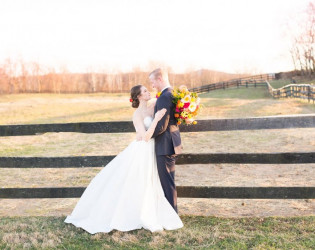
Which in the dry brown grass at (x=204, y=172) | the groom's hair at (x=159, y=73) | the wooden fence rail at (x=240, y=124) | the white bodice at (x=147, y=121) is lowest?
the dry brown grass at (x=204, y=172)

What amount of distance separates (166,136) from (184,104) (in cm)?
50

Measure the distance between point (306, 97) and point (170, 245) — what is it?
25.2 metres

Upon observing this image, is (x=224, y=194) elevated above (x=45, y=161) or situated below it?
below

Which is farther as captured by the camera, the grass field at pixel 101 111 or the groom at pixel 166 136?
the grass field at pixel 101 111

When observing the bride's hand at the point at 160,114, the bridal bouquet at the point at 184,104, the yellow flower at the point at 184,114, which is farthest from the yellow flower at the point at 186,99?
the bride's hand at the point at 160,114

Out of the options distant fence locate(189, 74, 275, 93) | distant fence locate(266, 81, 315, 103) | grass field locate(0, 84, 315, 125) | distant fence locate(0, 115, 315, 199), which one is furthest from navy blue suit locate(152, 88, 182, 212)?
distant fence locate(189, 74, 275, 93)

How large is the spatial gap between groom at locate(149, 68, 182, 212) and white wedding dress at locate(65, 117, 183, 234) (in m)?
0.10

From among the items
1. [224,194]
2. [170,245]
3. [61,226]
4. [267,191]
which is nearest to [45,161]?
[61,226]

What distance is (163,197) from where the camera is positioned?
497 cm

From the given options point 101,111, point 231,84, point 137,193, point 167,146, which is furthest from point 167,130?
point 231,84

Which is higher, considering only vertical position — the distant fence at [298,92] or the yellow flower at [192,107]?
the yellow flower at [192,107]

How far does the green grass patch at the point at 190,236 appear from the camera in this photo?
14.9ft

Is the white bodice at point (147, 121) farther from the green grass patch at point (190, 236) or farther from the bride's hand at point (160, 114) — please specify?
the green grass patch at point (190, 236)

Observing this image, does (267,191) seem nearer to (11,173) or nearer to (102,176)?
(102,176)
